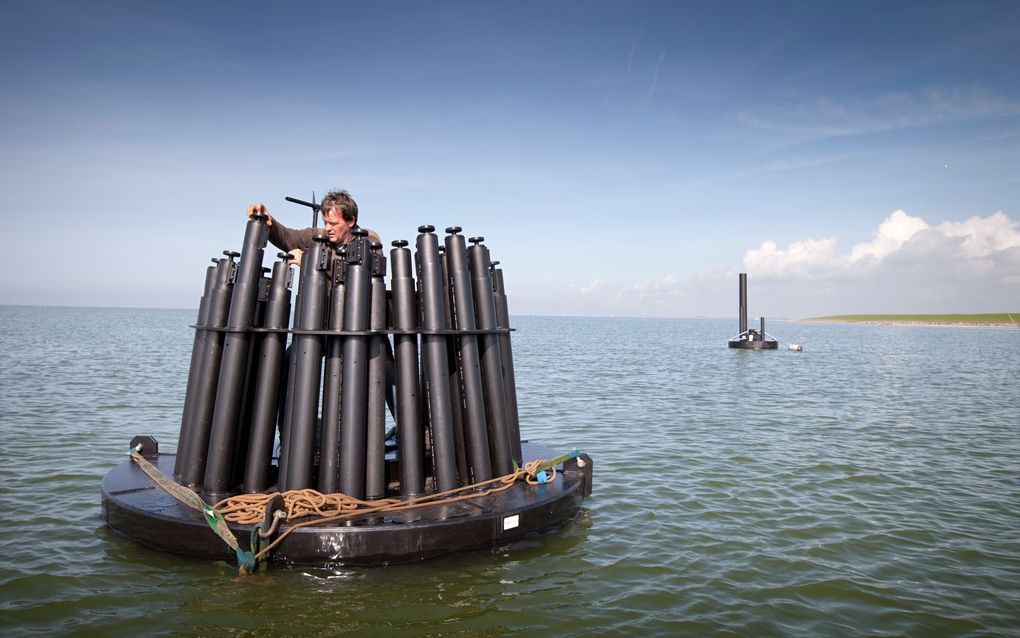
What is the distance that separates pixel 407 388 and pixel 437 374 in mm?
402

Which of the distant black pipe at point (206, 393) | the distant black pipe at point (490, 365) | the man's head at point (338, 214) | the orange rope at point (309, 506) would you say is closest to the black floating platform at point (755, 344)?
the distant black pipe at point (490, 365)

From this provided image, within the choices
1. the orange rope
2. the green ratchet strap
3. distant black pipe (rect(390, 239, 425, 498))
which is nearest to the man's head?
distant black pipe (rect(390, 239, 425, 498))

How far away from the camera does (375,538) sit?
6496 millimetres

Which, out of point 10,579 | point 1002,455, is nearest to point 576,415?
point 1002,455

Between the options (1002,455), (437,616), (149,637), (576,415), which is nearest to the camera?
(149,637)

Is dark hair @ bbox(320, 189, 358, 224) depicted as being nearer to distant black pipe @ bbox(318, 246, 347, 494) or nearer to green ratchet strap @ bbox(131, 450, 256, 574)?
distant black pipe @ bbox(318, 246, 347, 494)

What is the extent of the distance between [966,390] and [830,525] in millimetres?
24449

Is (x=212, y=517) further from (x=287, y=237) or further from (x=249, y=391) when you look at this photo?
(x=287, y=237)

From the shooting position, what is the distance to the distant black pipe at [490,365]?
323 inches

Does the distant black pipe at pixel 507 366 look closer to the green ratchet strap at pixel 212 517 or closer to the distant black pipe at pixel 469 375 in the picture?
the distant black pipe at pixel 469 375

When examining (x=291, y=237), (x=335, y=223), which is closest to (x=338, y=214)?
(x=335, y=223)

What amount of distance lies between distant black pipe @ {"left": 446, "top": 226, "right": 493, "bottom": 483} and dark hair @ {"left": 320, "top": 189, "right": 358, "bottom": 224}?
1.44m

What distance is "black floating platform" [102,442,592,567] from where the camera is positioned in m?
6.44

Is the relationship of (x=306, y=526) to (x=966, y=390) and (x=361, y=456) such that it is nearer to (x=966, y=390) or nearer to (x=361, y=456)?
(x=361, y=456)
